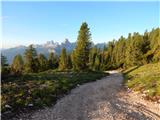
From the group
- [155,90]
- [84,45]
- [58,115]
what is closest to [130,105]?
[155,90]

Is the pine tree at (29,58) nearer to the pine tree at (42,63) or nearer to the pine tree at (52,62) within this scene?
the pine tree at (42,63)

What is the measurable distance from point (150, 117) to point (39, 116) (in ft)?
28.4

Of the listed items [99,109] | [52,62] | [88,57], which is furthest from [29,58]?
[99,109]

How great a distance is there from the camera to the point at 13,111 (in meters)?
18.7

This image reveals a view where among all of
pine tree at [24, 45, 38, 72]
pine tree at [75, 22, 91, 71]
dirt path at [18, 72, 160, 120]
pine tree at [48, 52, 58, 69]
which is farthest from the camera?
pine tree at [48, 52, 58, 69]

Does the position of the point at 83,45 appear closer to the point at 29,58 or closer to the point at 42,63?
the point at 29,58

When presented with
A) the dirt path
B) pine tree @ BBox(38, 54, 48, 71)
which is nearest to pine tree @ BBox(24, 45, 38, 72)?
pine tree @ BBox(38, 54, 48, 71)

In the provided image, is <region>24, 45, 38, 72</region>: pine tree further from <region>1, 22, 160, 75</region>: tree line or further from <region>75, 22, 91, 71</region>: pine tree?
<region>75, 22, 91, 71</region>: pine tree

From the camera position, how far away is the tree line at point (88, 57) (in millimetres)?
71275

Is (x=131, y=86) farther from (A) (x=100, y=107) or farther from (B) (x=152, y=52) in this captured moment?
(B) (x=152, y=52)

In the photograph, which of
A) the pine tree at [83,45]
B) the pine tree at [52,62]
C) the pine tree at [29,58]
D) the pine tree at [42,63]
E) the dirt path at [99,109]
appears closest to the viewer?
the dirt path at [99,109]

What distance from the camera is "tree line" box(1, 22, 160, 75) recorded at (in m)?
71.3

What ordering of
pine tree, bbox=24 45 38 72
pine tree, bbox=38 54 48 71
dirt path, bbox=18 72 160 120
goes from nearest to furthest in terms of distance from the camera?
dirt path, bbox=18 72 160 120 < pine tree, bbox=24 45 38 72 < pine tree, bbox=38 54 48 71

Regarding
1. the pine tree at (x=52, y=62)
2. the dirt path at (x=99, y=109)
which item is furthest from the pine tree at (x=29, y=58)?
the dirt path at (x=99, y=109)
